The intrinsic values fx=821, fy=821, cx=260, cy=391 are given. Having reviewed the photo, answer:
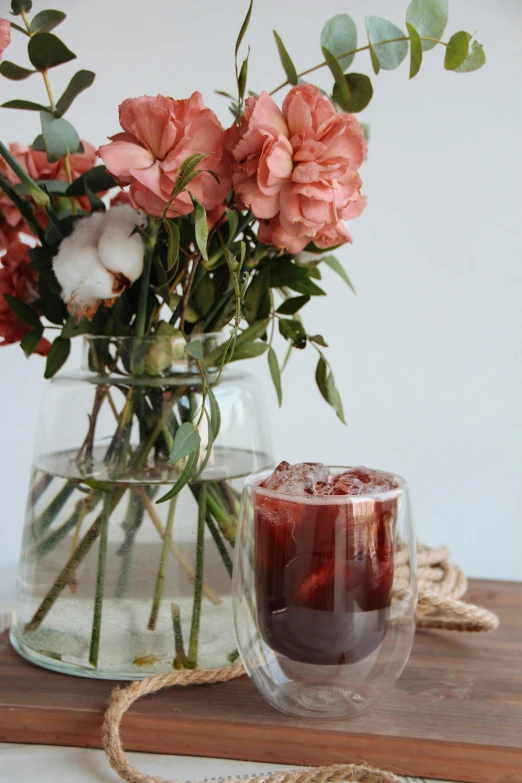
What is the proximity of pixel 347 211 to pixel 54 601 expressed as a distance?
381mm

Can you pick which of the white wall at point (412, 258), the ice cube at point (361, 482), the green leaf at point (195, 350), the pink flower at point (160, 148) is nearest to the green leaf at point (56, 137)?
the pink flower at point (160, 148)

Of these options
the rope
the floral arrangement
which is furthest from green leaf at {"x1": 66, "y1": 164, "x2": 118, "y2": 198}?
the rope

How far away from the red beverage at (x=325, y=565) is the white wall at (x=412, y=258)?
504mm

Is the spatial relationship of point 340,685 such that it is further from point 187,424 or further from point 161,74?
point 161,74

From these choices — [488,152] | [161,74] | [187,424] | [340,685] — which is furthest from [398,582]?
[161,74]

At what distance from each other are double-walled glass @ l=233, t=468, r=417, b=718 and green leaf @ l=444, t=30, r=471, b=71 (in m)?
0.30

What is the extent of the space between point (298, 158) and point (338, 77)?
113 mm

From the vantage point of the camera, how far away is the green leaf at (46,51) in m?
0.59

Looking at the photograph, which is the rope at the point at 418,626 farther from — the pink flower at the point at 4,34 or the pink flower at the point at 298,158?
the pink flower at the point at 4,34

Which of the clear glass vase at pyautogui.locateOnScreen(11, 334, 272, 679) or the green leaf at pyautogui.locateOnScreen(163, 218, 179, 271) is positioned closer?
the green leaf at pyautogui.locateOnScreen(163, 218, 179, 271)

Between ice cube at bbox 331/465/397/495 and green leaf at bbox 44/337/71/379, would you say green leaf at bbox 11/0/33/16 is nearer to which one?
green leaf at bbox 44/337/71/379

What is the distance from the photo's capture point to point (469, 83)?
Result: 3.30 ft

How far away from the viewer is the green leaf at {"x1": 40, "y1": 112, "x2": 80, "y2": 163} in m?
0.63

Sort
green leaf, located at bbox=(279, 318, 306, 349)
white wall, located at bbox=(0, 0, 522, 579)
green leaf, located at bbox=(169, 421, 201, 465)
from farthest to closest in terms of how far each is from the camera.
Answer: white wall, located at bbox=(0, 0, 522, 579), green leaf, located at bbox=(279, 318, 306, 349), green leaf, located at bbox=(169, 421, 201, 465)
